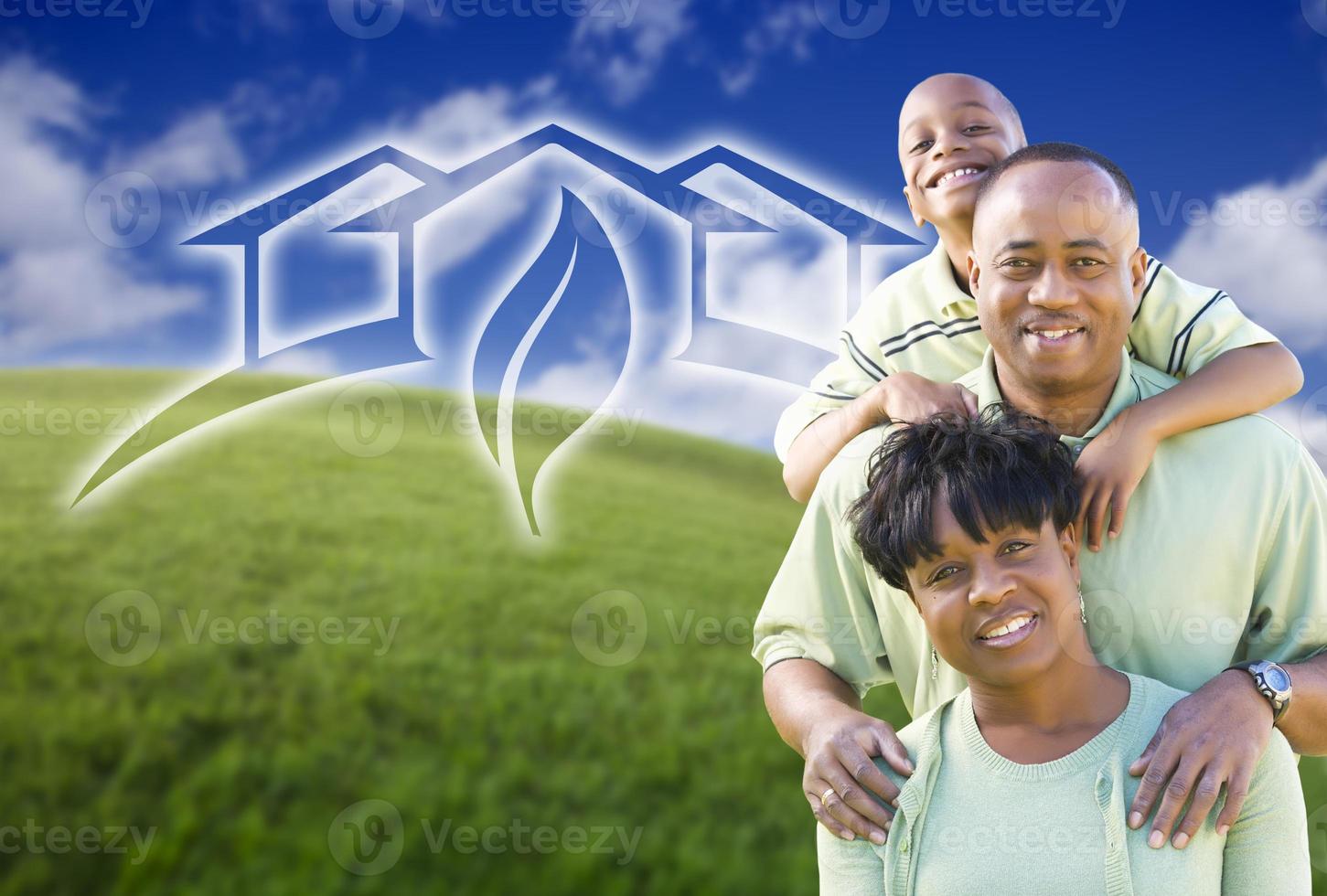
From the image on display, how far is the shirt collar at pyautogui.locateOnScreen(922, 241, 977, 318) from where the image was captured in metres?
2.74

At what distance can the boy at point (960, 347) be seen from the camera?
2.02 meters

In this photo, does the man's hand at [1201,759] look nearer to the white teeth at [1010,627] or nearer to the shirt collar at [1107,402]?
the white teeth at [1010,627]

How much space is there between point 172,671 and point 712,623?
3.28 meters

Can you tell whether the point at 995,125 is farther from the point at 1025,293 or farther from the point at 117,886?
the point at 117,886

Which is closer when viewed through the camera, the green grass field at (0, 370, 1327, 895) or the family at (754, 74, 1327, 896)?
the family at (754, 74, 1327, 896)

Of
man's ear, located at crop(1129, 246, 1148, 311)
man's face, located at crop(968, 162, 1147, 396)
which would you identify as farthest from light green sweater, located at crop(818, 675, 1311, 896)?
man's ear, located at crop(1129, 246, 1148, 311)

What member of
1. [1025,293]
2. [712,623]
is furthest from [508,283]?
[1025,293]

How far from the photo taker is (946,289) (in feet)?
9.12

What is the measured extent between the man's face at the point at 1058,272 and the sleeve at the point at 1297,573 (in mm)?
380

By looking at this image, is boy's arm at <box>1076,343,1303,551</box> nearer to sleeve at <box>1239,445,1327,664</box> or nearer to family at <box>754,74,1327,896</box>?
family at <box>754,74,1327,896</box>

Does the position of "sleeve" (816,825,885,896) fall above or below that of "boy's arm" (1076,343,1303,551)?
below

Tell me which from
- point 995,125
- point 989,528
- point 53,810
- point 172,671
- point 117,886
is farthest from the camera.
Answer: point 172,671

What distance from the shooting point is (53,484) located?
8.98 metres

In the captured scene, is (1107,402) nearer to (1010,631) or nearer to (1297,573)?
(1297,573)
